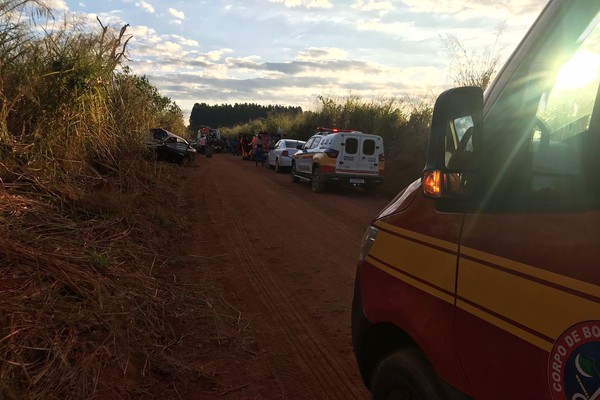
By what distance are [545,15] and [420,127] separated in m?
16.8

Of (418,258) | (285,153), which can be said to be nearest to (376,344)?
(418,258)

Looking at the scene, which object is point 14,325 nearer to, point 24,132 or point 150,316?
point 150,316

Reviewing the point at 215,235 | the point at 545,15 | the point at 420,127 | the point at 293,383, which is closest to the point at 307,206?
the point at 215,235

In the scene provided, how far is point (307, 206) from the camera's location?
41.5ft

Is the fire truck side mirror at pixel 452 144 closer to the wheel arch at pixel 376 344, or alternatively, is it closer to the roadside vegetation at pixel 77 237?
the wheel arch at pixel 376 344

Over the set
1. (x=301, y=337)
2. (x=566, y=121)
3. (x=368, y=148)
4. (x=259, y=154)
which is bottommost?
(x=301, y=337)

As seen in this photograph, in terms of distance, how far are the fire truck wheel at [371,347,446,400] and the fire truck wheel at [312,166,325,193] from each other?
510 inches

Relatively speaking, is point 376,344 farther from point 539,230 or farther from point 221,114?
point 221,114

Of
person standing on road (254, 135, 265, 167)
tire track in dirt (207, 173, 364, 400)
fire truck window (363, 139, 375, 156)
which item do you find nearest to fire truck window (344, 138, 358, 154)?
fire truck window (363, 139, 375, 156)

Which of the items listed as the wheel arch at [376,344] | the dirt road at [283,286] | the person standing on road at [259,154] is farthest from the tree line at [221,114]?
the wheel arch at [376,344]

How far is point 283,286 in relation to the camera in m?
6.22

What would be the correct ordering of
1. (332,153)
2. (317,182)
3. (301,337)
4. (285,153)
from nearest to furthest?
(301,337)
(332,153)
(317,182)
(285,153)

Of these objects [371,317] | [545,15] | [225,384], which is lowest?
[225,384]

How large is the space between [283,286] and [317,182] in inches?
372
